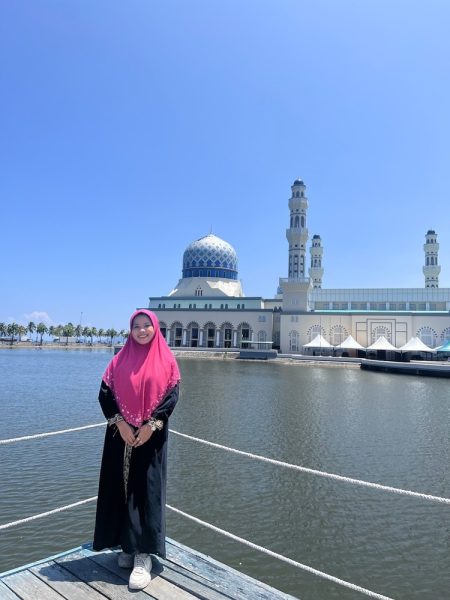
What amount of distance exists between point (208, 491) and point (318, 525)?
227 cm

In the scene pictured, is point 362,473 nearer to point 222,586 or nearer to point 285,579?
point 285,579

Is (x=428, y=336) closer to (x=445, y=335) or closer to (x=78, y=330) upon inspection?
(x=445, y=335)

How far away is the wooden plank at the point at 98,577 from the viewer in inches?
120

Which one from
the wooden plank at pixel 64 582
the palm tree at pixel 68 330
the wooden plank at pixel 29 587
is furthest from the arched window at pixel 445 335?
the palm tree at pixel 68 330

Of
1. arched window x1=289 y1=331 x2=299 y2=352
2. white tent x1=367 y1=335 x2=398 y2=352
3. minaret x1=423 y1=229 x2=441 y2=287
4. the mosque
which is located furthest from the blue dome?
minaret x1=423 y1=229 x2=441 y2=287

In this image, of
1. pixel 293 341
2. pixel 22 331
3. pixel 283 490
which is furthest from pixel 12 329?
pixel 283 490

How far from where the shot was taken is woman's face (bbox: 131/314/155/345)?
12.0ft

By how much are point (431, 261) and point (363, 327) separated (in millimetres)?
20719

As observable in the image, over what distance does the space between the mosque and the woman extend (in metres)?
54.4

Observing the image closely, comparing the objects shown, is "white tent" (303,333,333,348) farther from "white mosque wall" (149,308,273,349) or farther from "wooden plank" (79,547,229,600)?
"wooden plank" (79,547,229,600)

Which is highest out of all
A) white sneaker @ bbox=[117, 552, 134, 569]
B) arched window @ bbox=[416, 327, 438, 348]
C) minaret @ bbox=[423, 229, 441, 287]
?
minaret @ bbox=[423, 229, 441, 287]

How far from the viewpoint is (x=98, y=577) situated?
10.7 feet

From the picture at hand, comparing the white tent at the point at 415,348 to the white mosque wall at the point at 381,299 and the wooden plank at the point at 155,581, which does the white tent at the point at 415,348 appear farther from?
the wooden plank at the point at 155,581

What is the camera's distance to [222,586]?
10.5 ft
